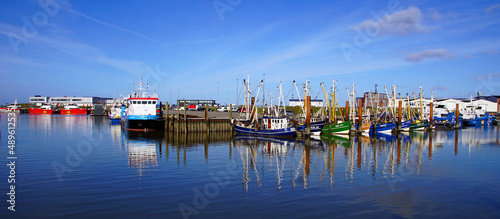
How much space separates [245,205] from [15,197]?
11.2 m

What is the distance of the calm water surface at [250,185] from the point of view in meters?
14.8

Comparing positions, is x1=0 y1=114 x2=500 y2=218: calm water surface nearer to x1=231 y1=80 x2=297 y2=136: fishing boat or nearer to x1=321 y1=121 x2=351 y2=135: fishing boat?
x1=231 y1=80 x2=297 y2=136: fishing boat

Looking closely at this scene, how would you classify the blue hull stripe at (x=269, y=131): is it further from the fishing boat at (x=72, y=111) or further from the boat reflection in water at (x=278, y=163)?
the fishing boat at (x=72, y=111)

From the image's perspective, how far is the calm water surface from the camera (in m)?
14.8

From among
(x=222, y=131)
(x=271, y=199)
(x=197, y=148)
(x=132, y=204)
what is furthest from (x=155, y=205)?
(x=222, y=131)

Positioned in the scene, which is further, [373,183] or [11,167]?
[11,167]

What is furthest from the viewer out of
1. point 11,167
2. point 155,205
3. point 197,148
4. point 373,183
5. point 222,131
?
point 222,131

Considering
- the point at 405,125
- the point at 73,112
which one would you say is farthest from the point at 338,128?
the point at 73,112

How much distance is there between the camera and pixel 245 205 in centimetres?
1546

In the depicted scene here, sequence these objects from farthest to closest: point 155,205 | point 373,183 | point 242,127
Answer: point 242,127, point 373,183, point 155,205

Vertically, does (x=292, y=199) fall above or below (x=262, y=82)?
below

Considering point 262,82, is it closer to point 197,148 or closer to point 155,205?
point 197,148

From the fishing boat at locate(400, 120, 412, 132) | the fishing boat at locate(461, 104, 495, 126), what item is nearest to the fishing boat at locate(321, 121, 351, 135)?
the fishing boat at locate(400, 120, 412, 132)

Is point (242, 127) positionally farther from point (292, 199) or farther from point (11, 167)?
point (292, 199)
